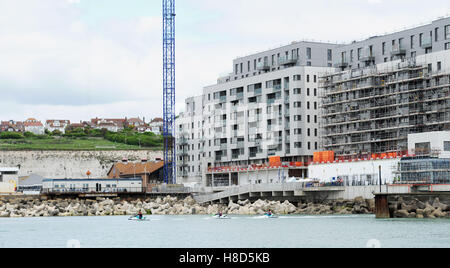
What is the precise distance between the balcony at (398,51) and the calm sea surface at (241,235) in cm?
5503

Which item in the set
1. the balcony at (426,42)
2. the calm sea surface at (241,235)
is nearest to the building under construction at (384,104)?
the balcony at (426,42)

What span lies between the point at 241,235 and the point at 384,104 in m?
65.4

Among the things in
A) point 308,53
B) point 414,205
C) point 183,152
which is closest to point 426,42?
point 308,53

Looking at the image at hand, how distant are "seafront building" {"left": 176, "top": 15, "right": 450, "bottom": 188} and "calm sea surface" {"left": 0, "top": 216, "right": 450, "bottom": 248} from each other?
130 ft

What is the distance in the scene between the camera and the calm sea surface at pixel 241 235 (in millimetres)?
52594

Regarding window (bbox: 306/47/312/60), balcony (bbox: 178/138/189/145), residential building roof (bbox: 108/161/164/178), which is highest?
window (bbox: 306/47/312/60)

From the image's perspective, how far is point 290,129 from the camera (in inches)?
5433

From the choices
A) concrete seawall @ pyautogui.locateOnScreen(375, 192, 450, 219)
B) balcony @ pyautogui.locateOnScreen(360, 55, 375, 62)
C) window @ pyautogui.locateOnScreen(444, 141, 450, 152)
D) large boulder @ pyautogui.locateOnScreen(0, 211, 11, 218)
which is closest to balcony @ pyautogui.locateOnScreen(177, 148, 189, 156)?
balcony @ pyautogui.locateOnScreen(360, 55, 375, 62)

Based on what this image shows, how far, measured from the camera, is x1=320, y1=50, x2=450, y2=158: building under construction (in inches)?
4434

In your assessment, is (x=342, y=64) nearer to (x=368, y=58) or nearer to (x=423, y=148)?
(x=368, y=58)

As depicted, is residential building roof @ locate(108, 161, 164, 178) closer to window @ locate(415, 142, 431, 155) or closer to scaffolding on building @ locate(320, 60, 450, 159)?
scaffolding on building @ locate(320, 60, 450, 159)
